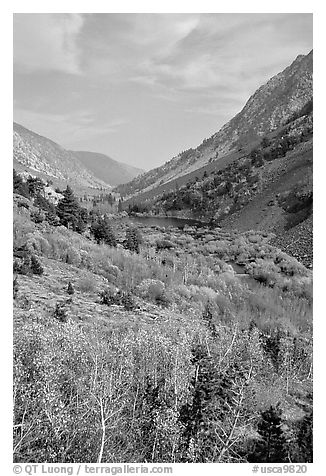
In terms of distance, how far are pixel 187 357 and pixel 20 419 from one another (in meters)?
2.34

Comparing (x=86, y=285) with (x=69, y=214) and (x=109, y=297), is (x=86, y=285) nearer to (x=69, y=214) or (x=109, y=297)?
(x=109, y=297)

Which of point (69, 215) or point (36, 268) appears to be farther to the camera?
point (69, 215)

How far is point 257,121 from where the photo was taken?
11812 cm

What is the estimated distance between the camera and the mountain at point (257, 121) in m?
108

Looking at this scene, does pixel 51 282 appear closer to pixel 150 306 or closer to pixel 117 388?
pixel 150 306

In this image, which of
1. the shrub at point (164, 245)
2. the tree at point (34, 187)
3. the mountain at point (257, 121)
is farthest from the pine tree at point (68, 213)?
the mountain at point (257, 121)

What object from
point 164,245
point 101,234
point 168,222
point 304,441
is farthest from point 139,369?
point 168,222

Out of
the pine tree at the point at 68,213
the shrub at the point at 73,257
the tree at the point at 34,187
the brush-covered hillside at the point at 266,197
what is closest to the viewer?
the shrub at the point at 73,257

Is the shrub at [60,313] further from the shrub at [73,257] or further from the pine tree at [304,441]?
the pine tree at [304,441]

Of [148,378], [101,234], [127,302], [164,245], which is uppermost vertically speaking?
[101,234]
